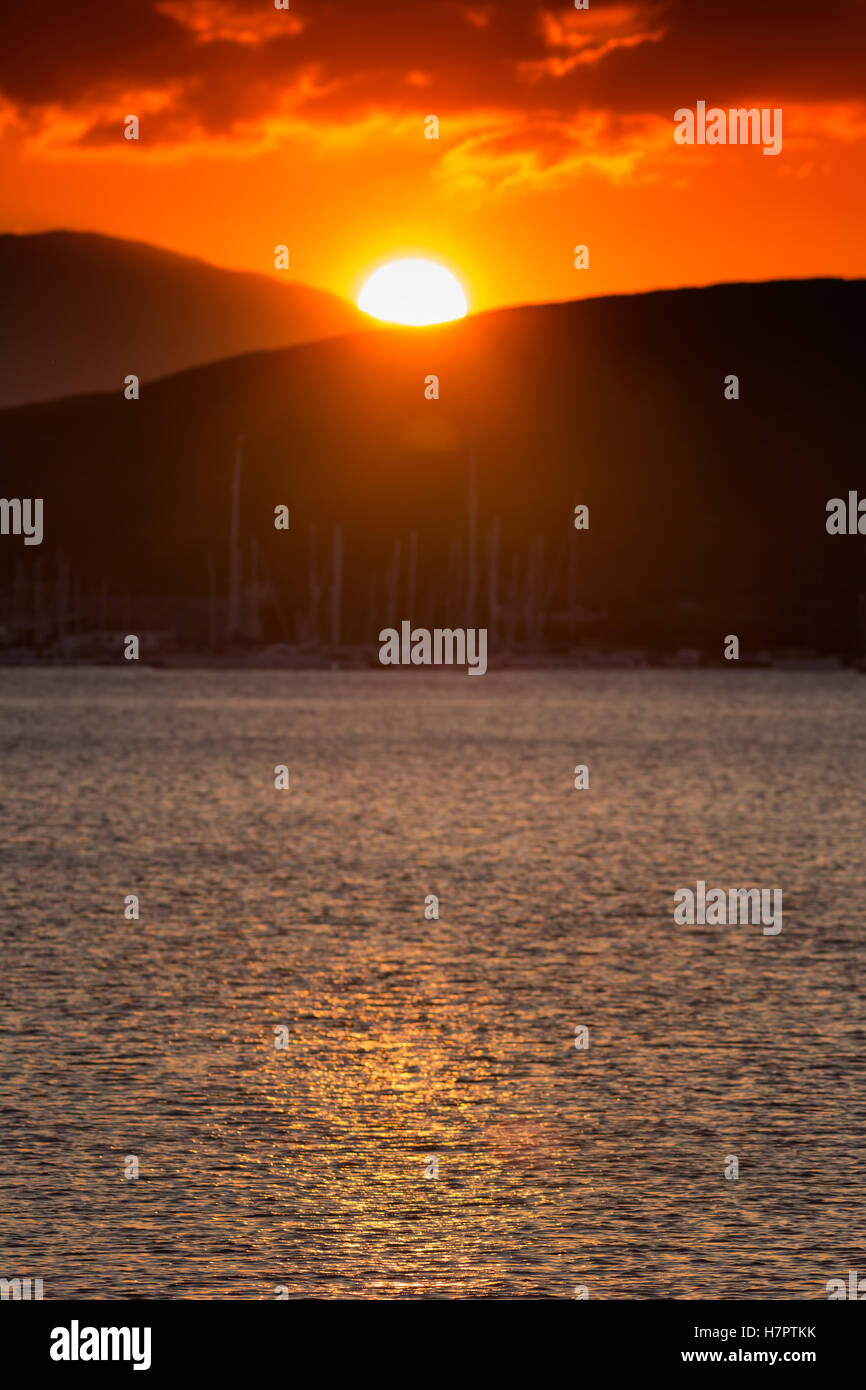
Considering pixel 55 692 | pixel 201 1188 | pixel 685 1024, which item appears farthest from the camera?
pixel 55 692

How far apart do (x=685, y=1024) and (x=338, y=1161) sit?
5281 millimetres

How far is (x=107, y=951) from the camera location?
20281 millimetres

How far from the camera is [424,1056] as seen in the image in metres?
14.9

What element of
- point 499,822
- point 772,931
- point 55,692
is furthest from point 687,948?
point 55,692

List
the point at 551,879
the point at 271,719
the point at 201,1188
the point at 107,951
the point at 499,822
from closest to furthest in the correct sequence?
the point at 201,1188, the point at 107,951, the point at 551,879, the point at 499,822, the point at 271,719

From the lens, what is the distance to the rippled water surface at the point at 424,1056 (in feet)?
33.1

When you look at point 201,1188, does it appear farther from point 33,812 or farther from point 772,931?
point 33,812

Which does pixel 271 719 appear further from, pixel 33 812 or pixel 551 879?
pixel 551 879

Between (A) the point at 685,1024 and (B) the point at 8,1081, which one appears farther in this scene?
(A) the point at 685,1024

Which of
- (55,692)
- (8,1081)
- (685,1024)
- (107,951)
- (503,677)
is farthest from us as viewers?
(503,677)

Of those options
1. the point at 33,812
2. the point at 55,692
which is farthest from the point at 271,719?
the point at 33,812

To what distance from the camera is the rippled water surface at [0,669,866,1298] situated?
33.1ft

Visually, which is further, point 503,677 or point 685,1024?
point 503,677

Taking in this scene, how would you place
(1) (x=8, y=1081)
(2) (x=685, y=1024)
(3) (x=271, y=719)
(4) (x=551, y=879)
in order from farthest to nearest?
(3) (x=271, y=719) < (4) (x=551, y=879) < (2) (x=685, y=1024) < (1) (x=8, y=1081)
